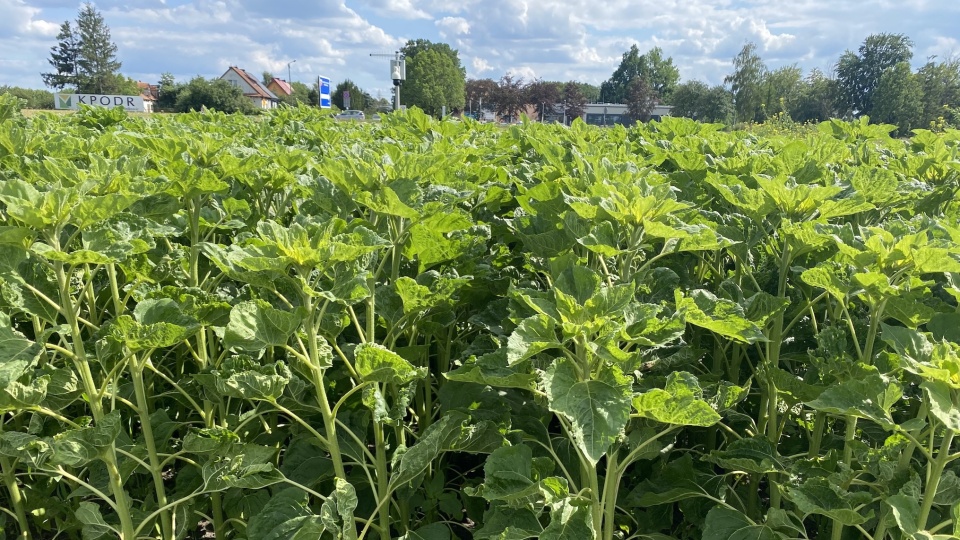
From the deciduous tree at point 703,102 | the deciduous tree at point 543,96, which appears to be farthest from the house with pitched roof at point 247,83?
the deciduous tree at point 703,102

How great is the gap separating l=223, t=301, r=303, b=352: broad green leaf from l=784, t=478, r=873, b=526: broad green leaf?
1304mm

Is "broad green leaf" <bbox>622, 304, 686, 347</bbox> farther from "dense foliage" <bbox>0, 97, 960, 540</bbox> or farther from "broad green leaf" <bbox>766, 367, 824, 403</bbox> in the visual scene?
"broad green leaf" <bbox>766, 367, 824, 403</bbox>

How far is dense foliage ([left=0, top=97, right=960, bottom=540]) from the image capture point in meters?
1.62

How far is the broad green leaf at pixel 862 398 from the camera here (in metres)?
1.48

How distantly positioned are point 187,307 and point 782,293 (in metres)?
1.77

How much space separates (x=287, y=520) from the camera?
1.87 meters

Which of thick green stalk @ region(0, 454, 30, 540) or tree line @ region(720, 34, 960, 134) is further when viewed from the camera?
tree line @ region(720, 34, 960, 134)

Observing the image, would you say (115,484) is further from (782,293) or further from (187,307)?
(782,293)

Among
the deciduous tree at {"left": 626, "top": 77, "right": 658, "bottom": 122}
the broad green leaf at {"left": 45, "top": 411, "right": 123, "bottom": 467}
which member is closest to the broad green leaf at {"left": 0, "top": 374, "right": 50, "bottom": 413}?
the broad green leaf at {"left": 45, "top": 411, "right": 123, "bottom": 467}

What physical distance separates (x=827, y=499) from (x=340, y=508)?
1222 millimetres

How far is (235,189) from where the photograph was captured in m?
2.90

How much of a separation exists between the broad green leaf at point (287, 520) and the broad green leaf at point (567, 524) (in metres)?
0.62

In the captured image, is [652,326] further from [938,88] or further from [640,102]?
[640,102]

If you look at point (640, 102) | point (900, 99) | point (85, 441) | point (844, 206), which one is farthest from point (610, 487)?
point (640, 102)
